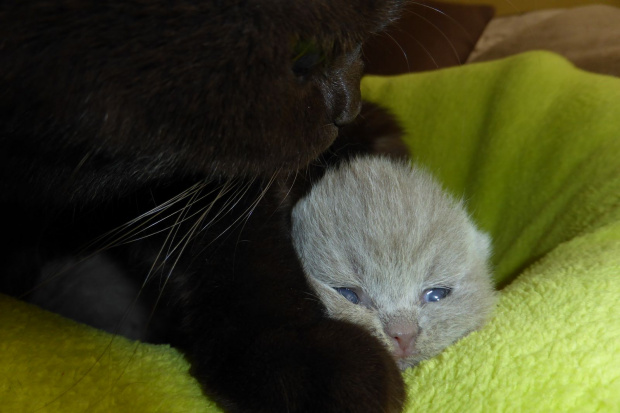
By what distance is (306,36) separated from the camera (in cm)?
51

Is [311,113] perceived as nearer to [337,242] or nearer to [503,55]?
[337,242]

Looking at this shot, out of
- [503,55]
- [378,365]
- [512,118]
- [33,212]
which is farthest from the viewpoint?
[503,55]

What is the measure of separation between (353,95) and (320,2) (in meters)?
0.13

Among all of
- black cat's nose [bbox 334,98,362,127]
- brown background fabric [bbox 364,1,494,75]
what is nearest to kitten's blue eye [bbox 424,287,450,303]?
black cat's nose [bbox 334,98,362,127]

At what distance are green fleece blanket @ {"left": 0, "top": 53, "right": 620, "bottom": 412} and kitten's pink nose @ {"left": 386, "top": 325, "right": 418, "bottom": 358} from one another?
0.02 metres

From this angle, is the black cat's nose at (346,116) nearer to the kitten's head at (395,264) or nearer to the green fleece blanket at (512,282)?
the kitten's head at (395,264)

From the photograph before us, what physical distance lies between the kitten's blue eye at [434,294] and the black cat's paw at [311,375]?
0.40 feet

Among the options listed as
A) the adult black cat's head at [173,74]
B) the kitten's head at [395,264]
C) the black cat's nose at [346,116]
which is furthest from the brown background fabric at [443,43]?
the adult black cat's head at [173,74]

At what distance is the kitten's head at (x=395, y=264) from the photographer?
2.31 ft

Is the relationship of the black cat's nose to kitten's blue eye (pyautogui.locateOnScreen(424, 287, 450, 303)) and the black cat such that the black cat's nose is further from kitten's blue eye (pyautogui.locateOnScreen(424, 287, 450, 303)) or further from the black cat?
kitten's blue eye (pyautogui.locateOnScreen(424, 287, 450, 303))

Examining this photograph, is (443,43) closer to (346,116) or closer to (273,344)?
(346,116)

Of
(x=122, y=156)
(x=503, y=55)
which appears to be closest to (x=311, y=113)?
(x=122, y=156)

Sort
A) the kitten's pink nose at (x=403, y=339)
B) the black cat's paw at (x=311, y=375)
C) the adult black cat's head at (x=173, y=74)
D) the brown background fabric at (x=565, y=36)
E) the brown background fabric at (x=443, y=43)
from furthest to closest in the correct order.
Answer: the brown background fabric at (x=443, y=43) → the brown background fabric at (x=565, y=36) → the kitten's pink nose at (x=403, y=339) → the black cat's paw at (x=311, y=375) → the adult black cat's head at (x=173, y=74)

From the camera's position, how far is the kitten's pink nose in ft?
2.26
